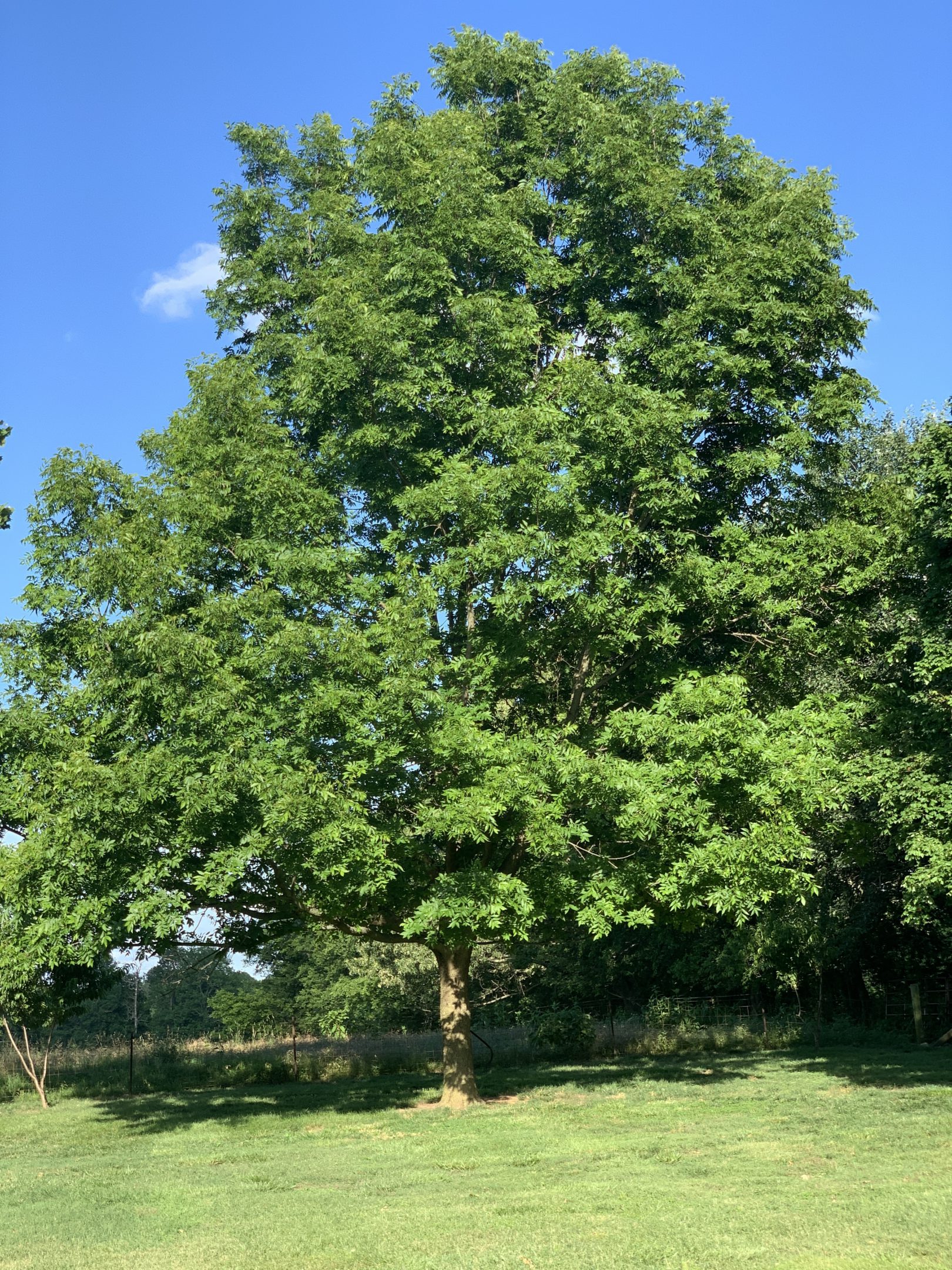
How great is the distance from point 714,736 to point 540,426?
221 inches

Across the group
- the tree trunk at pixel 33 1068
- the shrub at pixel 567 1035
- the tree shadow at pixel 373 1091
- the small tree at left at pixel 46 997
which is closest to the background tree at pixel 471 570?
the tree shadow at pixel 373 1091

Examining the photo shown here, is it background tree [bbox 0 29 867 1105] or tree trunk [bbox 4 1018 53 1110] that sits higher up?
background tree [bbox 0 29 867 1105]

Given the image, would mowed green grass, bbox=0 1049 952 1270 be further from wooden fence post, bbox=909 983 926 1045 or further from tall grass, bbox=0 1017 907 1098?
wooden fence post, bbox=909 983 926 1045

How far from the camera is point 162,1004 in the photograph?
2729 inches

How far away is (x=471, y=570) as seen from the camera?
1842cm

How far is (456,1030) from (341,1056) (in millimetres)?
9249

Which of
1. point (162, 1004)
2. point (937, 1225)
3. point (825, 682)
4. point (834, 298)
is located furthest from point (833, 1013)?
point (162, 1004)

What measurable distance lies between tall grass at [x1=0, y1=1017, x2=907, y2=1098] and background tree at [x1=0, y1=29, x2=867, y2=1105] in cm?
755

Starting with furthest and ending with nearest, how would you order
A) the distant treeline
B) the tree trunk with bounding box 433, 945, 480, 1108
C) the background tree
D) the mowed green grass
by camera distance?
1. the distant treeline
2. the tree trunk with bounding box 433, 945, 480, 1108
3. the background tree
4. the mowed green grass

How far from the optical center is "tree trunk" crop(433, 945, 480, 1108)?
755 inches

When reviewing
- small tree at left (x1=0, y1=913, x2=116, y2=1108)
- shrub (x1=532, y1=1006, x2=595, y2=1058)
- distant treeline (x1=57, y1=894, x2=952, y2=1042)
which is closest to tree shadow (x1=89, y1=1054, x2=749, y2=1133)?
shrub (x1=532, y1=1006, x2=595, y2=1058)

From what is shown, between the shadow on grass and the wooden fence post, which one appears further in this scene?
the wooden fence post

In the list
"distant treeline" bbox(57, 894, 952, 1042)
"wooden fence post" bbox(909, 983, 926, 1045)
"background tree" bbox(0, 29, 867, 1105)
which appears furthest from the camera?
"distant treeline" bbox(57, 894, 952, 1042)

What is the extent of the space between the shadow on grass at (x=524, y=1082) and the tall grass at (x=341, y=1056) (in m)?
0.84
